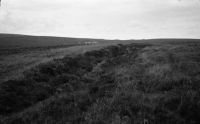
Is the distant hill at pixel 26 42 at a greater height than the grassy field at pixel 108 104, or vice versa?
the distant hill at pixel 26 42

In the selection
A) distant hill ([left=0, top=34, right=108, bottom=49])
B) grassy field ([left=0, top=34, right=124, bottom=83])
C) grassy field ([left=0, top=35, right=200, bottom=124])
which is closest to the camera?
grassy field ([left=0, top=35, right=200, bottom=124])

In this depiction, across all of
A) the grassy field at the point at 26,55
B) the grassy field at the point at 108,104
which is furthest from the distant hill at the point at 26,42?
the grassy field at the point at 108,104

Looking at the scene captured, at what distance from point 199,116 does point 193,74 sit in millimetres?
4982

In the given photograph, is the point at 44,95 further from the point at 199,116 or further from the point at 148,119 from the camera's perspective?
the point at 199,116

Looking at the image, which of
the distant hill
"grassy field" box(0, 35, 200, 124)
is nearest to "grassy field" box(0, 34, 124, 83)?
"grassy field" box(0, 35, 200, 124)

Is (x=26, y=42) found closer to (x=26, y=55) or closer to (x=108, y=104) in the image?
(x=26, y=55)

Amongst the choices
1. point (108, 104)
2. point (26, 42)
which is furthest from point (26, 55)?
point (26, 42)

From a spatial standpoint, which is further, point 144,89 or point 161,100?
point 144,89

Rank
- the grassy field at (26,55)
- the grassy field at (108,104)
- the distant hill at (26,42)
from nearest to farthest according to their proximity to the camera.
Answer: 1. the grassy field at (108,104)
2. the grassy field at (26,55)
3. the distant hill at (26,42)

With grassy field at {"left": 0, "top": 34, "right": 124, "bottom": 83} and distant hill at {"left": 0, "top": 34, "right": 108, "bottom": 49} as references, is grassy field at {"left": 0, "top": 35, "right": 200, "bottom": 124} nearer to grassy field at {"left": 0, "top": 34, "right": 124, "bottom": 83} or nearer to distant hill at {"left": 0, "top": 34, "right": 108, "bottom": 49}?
grassy field at {"left": 0, "top": 34, "right": 124, "bottom": 83}

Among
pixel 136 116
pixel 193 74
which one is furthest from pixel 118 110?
pixel 193 74

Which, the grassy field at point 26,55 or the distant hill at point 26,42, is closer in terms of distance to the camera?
the grassy field at point 26,55

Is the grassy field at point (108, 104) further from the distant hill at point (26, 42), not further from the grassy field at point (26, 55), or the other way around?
the distant hill at point (26, 42)

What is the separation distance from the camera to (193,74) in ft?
30.5
